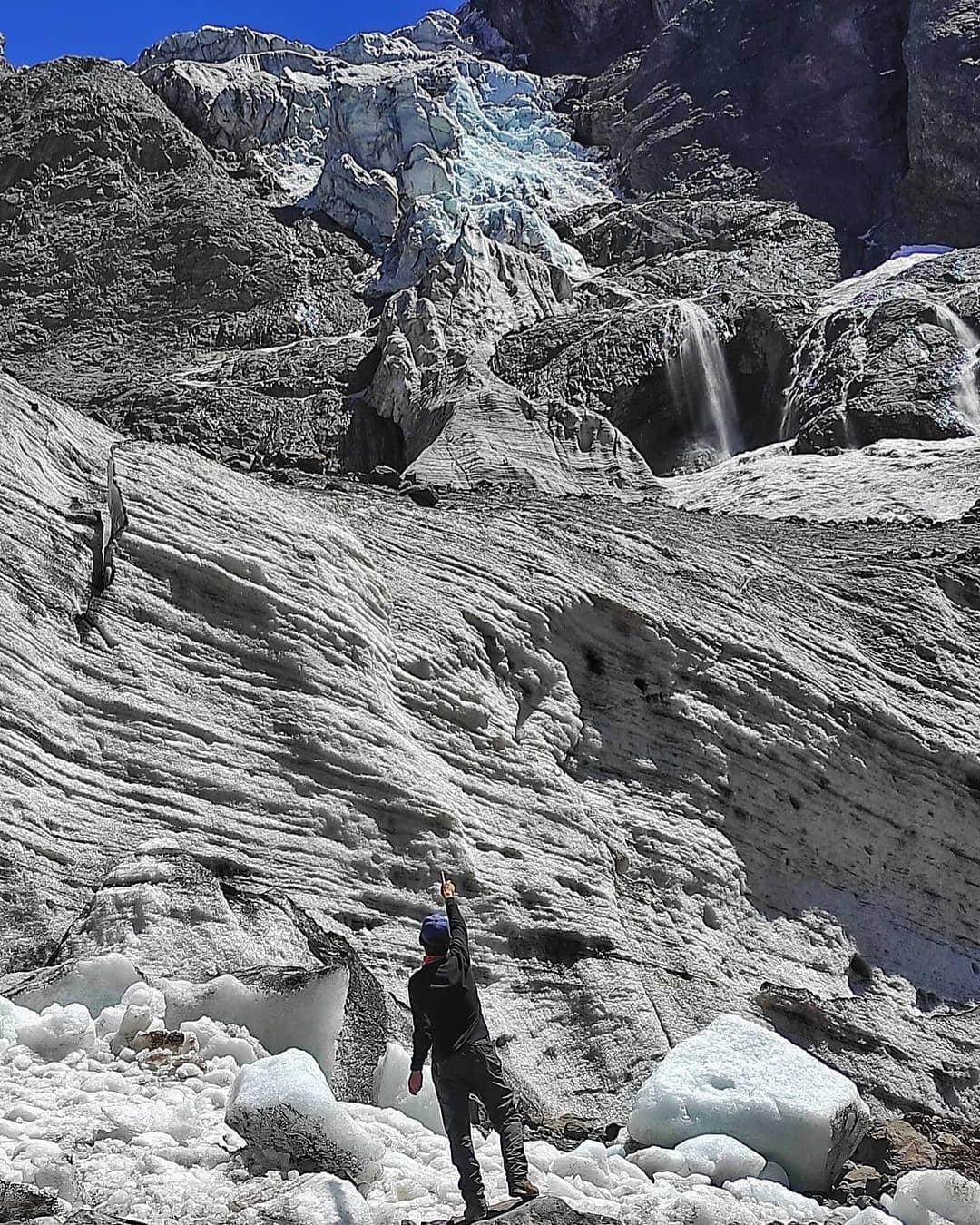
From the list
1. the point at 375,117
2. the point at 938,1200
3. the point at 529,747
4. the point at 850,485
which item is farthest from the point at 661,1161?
the point at 375,117

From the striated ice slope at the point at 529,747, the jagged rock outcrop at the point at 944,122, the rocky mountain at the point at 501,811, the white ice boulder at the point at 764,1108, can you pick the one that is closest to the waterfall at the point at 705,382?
the rocky mountain at the point at 501,811

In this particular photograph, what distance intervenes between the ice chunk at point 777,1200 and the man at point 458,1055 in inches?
45.7

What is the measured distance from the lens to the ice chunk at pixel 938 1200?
5684 millimetres

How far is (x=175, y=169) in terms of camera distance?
51.4 meters

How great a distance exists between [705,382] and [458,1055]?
90.9 feet

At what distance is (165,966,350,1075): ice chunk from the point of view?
609cm

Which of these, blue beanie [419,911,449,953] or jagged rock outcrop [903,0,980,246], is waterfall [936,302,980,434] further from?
blue beanie [419,911,449,953]

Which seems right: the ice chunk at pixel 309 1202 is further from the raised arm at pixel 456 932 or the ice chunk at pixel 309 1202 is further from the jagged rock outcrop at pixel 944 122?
the jagged rock outcrop at pixel 944 122

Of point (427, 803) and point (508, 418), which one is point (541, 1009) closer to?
point (427, 803)

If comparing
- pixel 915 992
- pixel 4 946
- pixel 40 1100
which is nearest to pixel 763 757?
pixel 915 992

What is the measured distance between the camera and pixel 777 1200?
5672 mm

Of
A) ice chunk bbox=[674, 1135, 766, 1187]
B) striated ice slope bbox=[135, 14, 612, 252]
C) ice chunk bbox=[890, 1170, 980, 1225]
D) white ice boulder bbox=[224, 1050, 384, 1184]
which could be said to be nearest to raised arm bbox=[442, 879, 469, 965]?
white ice boulder bbox=[224, 1050, 384, 1184]

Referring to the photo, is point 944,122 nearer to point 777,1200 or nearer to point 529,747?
point 529,747

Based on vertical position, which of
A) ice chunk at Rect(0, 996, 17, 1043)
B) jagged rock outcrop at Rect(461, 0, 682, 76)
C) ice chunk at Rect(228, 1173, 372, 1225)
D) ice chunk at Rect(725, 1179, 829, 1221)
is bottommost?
ice chunk at Rect(0, 996, 17, 1043)
